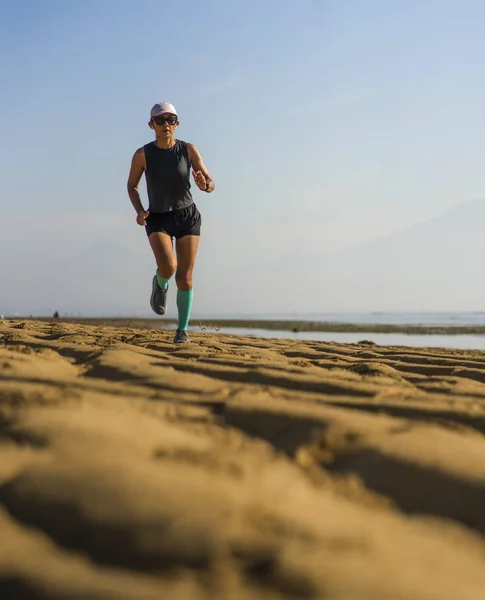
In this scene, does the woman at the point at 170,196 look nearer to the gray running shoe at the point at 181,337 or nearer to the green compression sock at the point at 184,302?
the green compression sock at the point at 184,302

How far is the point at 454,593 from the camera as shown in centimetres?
82

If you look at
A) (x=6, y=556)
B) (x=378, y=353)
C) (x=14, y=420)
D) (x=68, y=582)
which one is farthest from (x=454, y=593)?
(x=378, y=353)

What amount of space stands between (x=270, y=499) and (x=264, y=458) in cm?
24

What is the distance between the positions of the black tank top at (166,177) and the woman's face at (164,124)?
0.13 m

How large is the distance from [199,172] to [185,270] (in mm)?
780

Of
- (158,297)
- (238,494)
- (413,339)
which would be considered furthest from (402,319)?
(238,494)

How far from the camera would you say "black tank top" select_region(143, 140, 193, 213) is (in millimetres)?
4656

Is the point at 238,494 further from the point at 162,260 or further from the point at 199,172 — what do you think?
the point at 199,172

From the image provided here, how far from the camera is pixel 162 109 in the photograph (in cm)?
455

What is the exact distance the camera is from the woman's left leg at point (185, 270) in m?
4.80

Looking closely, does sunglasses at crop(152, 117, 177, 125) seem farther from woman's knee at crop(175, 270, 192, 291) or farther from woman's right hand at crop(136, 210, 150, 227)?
woman's knee at crop(175, 270, 192, 291)

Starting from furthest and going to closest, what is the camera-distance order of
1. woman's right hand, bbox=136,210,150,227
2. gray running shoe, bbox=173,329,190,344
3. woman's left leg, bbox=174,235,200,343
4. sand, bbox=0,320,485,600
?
woman's left leg, bbox=174,235,200,343
woman's right hand, bbox=136,210,150,227
gray running shoe, bbox=173,329,190,344
sand, bbox=0,320,485,600

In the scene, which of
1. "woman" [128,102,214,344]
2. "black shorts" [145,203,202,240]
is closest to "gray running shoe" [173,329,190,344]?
"woman" [128,102,214,344]

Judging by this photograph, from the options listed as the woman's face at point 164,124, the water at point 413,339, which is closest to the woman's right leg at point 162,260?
the woman's face at point 164,124
